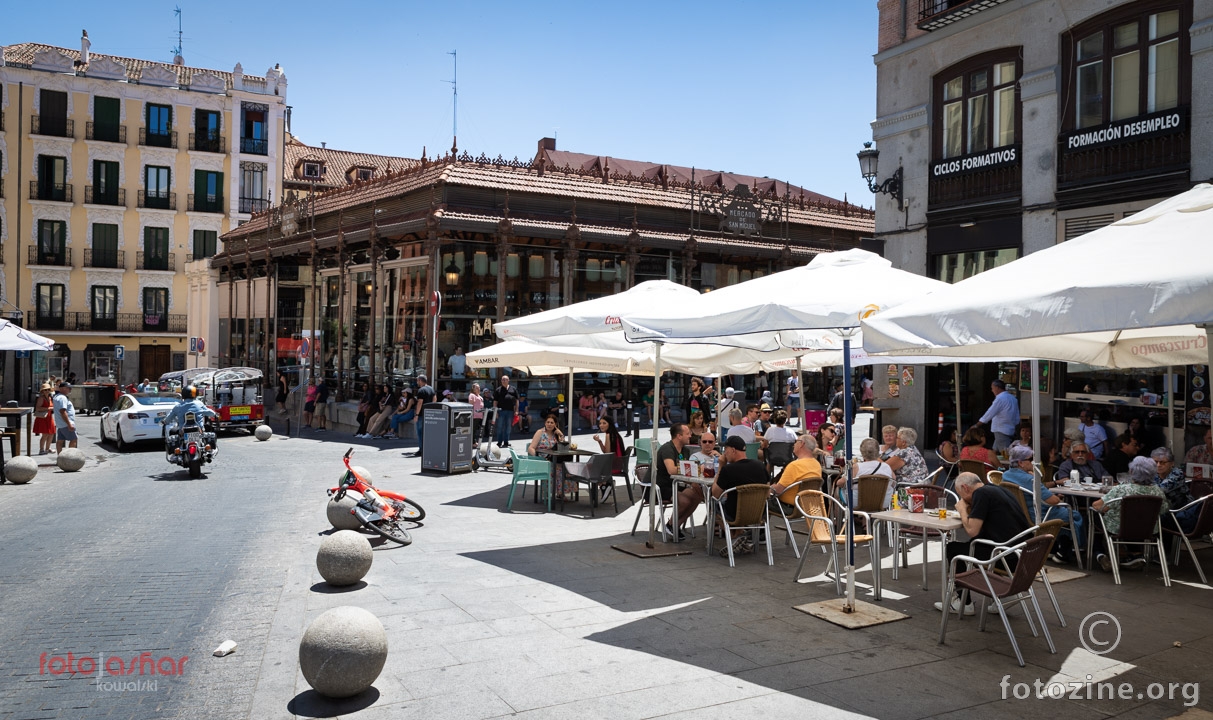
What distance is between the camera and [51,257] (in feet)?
158

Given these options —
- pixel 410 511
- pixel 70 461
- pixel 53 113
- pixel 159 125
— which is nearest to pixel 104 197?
pixel 53 113

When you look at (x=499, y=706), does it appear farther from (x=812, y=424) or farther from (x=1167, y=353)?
(x=812, y=424)

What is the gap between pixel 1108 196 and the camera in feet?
49.9

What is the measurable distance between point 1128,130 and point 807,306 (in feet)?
34.7

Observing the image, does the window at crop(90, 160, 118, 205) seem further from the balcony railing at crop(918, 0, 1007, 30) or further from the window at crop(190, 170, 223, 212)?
the balcony railing at crop(918, 0, 1007, 30)

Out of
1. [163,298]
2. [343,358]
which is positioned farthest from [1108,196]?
[163,298]

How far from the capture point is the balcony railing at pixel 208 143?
5112 cm

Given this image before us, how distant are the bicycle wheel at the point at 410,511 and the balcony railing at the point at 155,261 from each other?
45539 mm

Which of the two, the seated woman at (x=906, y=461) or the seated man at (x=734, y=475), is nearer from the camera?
the seated man at (x=734, y=475)

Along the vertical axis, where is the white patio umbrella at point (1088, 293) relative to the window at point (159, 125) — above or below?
below

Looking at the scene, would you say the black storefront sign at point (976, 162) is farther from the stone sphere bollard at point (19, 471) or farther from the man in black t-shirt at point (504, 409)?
the stone sphere bollard at point (19, 471)

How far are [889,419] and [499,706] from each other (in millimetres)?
15846

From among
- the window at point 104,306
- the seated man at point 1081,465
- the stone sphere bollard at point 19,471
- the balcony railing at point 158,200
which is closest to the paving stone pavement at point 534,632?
the seated man at point 1081,465

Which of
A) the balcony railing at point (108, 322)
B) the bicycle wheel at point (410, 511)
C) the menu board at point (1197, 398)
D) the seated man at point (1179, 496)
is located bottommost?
the bicycle wheel at point (410, 511)
